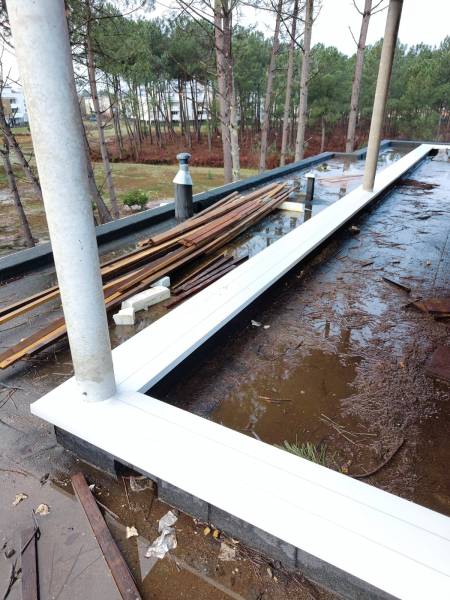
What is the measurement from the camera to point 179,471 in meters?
1.59

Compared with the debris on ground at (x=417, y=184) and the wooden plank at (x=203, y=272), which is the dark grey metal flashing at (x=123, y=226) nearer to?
the wooden plank at (x=203, y=272)

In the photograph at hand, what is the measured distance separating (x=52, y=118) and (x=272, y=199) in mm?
4954

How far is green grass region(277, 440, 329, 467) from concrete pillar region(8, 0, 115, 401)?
1.03 metres

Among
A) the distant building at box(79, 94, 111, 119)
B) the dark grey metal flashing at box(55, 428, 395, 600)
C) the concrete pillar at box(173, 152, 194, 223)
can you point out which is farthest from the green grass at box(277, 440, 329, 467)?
the distant building at box(79, 94, 111, 119)

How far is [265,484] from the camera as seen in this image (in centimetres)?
153

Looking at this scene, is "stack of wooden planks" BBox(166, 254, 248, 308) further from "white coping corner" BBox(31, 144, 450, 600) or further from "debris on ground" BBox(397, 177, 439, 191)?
"debris on ground" BBox(397, 177, 439, 191)

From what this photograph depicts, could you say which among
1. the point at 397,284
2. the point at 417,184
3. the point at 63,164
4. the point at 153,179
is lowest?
the point at 153,179

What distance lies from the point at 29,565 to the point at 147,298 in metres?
2.06

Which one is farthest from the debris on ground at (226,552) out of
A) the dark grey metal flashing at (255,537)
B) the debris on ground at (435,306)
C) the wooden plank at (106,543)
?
the debris on ground at (435,306)

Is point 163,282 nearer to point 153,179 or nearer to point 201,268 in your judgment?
point 201,268

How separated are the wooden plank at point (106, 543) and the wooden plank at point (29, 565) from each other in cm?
21

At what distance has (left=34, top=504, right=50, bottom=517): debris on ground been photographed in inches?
64.1

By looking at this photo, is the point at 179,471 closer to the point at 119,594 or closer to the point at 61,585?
the point at 119,594

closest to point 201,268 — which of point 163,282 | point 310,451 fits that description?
point 163,282
